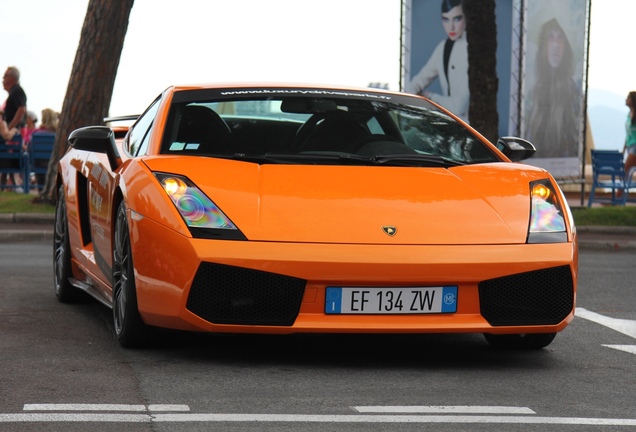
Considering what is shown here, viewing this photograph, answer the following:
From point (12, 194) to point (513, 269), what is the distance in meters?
14.5

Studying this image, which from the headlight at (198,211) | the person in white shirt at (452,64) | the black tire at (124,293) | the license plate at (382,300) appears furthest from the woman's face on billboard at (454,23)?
the license plate at (382,300)

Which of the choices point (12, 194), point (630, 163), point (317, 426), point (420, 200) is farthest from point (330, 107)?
point (630, 163)

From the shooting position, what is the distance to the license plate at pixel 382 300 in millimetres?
5840

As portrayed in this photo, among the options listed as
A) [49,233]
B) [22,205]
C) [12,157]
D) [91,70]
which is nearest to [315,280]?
[49,233]

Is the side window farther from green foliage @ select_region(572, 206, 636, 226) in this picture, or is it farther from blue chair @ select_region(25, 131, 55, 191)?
blue chair @ select_region(25, 131, 55, 191)

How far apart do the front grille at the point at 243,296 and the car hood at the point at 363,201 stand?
18 centimetres

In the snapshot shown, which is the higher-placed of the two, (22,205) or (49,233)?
(49,233)

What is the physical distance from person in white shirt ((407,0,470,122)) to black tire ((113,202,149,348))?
1457 cm

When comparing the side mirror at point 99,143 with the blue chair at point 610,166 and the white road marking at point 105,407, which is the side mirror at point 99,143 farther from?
the blue chair at point 610,166

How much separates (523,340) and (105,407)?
2.47 meters

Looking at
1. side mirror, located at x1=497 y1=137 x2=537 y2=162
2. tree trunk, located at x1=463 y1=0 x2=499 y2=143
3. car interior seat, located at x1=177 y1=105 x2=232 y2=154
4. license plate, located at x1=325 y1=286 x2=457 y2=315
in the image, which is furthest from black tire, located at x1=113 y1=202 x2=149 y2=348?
tree trunk, located at x1=463 y1=0 x2=499 y2=143

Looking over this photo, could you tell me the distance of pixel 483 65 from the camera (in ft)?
61.0

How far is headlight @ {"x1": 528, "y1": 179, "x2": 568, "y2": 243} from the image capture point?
20.1ft

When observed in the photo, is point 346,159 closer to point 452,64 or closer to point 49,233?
point 49,233
